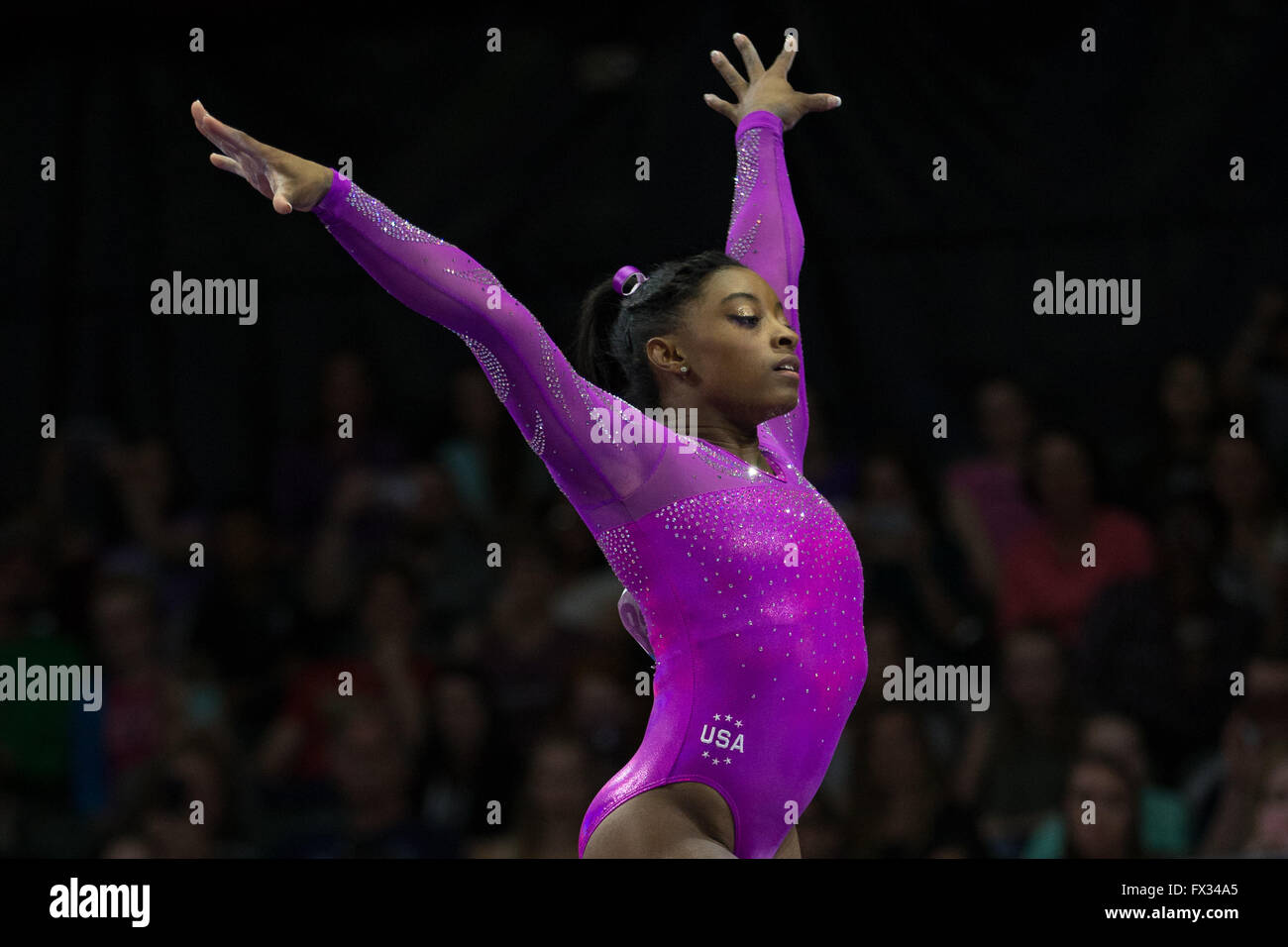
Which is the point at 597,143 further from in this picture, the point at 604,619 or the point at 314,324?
the point at 604,619

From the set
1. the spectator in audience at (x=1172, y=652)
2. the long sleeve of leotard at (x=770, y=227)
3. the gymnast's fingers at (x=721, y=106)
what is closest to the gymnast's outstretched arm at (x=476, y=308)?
the long sleeve of leotard at (x=770, y=227)

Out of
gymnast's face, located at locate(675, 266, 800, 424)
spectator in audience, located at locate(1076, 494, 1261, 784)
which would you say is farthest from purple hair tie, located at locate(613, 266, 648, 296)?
spectator in audience, located at locate(1076, 494, 1261, 784)

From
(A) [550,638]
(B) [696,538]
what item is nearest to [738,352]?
(B) [696,538]

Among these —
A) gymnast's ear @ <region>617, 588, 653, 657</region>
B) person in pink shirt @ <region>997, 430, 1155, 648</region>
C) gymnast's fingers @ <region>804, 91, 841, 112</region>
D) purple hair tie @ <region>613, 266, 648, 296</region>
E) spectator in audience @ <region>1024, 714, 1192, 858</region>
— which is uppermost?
gymnast's fingers @ <region>804, 91, 841, 112</region>

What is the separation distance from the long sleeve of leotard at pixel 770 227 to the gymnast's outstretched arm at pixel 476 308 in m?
0.51

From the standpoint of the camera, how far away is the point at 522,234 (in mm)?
5379

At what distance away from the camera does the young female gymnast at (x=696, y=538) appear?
244 centimetres

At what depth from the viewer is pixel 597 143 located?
210 inches

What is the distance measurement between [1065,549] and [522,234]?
6.24ft

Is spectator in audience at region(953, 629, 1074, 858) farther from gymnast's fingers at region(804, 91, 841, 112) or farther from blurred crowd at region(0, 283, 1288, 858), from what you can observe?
gymnast's fingers at region(804, 91, 841, 112)

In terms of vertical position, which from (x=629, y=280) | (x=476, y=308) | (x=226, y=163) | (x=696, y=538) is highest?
(x=226, y=163)

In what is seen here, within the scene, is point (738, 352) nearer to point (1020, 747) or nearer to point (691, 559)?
point (691, 559)

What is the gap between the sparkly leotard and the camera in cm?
244

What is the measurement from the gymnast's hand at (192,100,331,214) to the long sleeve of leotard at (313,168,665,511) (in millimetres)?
26
